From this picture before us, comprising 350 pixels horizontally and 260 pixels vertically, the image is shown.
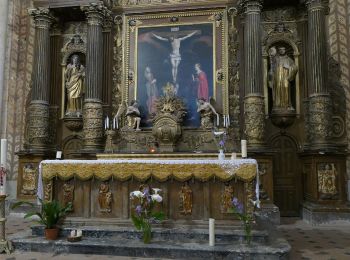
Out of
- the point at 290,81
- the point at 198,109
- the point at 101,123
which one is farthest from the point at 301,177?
the point at 101,123

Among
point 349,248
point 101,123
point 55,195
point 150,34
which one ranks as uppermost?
point 150,34

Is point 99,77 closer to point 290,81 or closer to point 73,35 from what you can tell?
point 73,35

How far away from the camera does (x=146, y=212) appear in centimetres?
657

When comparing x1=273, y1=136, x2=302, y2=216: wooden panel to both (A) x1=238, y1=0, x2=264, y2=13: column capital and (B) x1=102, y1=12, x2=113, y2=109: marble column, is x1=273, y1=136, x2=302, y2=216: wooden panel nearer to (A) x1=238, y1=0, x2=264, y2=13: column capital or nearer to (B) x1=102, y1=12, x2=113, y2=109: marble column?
(A) x1=238, y1=0, x2=264, y2=13: column capital

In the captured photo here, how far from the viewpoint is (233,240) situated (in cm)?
641

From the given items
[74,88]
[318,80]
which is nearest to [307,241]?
[318,80]

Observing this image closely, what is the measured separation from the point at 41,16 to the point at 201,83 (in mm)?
5556

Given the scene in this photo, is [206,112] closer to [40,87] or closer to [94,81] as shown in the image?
[94,81]

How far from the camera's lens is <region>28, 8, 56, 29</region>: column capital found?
38.6ft

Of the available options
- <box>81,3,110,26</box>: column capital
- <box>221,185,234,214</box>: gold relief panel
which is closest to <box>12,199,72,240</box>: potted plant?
<box>221,185,234,214</box>: gold relief panel

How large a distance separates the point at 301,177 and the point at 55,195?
7028 millimetres

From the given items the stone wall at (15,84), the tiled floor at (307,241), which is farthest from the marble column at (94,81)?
the tiled floor at (307,241)

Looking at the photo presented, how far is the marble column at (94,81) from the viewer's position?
11273 mm

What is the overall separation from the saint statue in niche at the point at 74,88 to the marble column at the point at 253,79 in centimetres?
533
